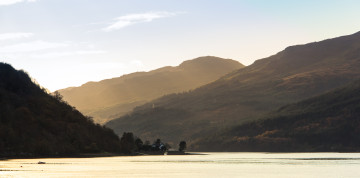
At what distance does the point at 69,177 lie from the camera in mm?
149750

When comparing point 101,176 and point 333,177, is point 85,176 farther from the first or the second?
point 333,177

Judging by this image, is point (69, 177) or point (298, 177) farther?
point (298, 177)

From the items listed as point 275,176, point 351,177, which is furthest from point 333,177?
point 275,176

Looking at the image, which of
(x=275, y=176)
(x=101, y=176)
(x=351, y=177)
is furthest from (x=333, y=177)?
(x=101, y=176)

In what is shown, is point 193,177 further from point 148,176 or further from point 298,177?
point 298,177

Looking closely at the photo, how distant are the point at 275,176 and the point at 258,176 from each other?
5019 mm

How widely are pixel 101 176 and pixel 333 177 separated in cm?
5995

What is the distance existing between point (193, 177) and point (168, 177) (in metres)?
6.45

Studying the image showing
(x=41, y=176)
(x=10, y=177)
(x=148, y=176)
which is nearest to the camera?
(x=10, y=177)

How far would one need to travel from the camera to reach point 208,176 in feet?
536

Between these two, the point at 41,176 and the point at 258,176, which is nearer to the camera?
the point at 41,176

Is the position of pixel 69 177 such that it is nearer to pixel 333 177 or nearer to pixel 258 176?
pixel 258 176

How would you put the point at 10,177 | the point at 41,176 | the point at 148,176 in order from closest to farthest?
1. the point at 10,177
2. the point at 41,176
3. the point at 148,176

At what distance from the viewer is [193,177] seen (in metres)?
159
